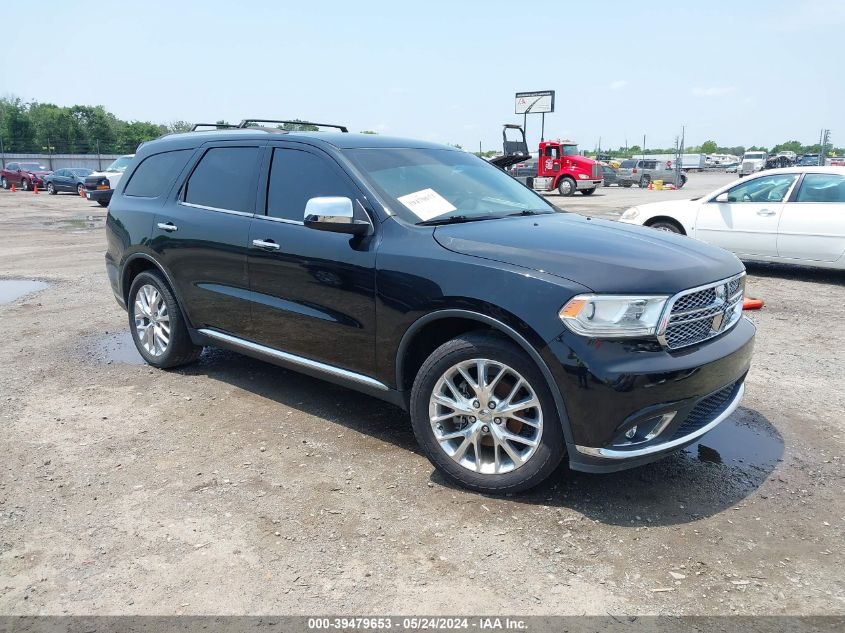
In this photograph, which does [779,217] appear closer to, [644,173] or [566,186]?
[566,186]

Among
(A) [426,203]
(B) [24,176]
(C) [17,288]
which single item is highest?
(A) [426,203]

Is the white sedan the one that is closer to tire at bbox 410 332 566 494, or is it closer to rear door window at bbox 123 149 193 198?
rear door window at bbox 123 149 193 198

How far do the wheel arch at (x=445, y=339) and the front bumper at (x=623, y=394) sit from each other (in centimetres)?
4

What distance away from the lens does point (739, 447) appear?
13.6 feet

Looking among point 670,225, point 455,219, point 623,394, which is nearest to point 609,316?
point 623,394

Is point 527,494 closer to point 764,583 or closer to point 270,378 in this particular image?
point 764,583

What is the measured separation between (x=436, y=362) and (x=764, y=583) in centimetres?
174

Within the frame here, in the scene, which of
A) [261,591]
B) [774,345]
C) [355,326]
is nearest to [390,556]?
[261,591]

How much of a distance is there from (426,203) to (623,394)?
1.70 m

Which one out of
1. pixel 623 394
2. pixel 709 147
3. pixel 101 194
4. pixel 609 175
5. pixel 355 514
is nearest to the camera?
pixel 623 394

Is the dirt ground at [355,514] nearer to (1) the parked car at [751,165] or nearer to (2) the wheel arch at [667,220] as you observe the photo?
(2) the wheel arch at [667,220]

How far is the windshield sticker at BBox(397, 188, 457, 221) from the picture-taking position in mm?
3997

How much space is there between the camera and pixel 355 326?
3.97 metres

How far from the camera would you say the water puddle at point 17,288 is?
8.67 meters
